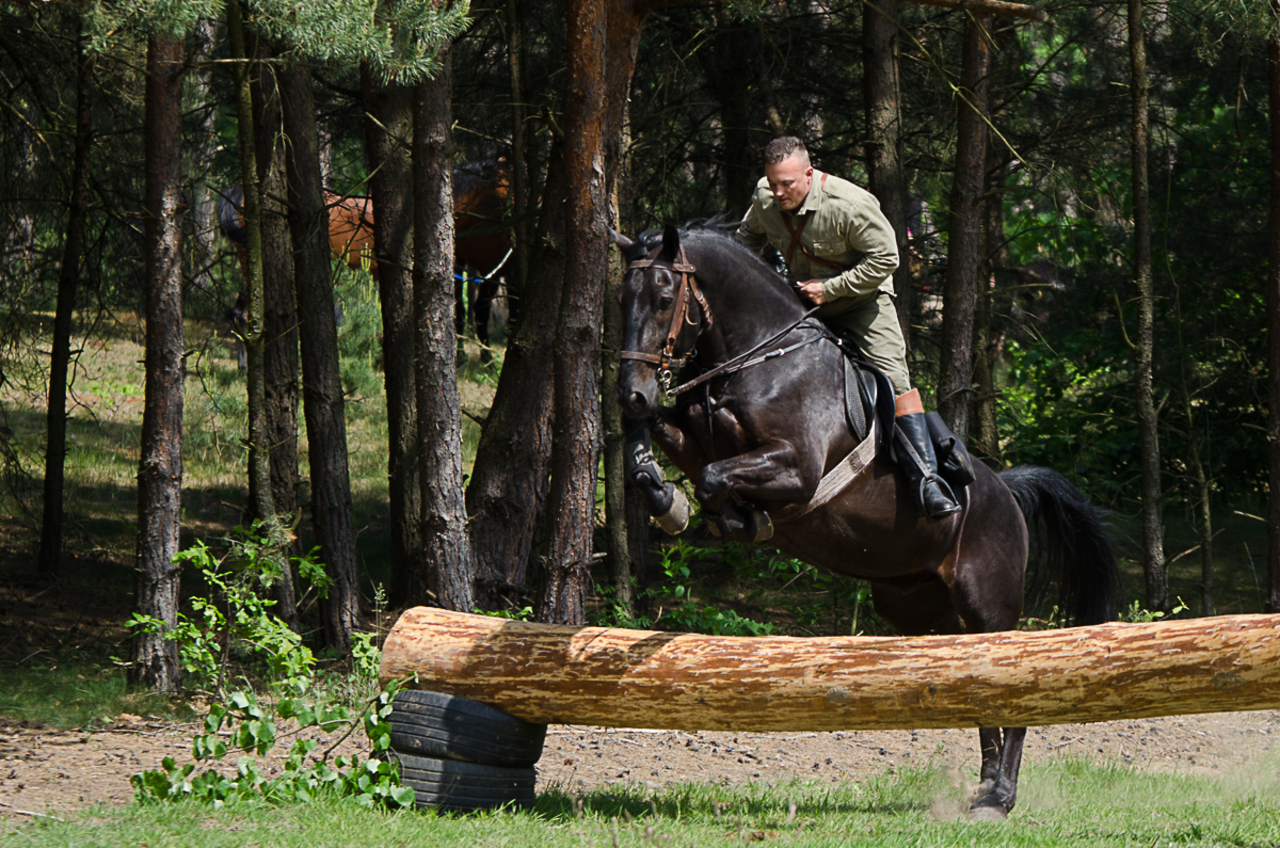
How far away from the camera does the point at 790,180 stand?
5.93 m

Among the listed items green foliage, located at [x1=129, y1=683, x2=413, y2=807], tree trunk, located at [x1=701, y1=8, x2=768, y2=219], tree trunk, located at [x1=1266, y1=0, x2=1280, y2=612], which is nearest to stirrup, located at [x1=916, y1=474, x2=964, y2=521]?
green foliage, located at [x1=129, y1=683, x2=413, y2=807]

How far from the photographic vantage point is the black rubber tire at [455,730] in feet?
18.2

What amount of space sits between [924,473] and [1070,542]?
213 centimetres

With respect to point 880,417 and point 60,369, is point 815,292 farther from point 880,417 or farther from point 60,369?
point 60,369

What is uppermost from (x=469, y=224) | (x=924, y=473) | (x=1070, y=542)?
(x=469, y=224)

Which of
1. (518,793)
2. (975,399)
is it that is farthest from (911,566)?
(975,399)

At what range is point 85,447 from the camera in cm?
1572

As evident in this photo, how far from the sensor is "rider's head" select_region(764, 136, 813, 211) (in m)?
5.92

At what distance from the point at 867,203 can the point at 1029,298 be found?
9.57 metres

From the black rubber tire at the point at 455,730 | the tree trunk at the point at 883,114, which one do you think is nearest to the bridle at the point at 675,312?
the black rubber tire at the point at 455,730

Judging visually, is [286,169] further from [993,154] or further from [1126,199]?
[1126,199]

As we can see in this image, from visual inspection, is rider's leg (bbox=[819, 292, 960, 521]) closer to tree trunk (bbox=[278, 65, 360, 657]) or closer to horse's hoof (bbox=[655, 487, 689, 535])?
horse's hoof (bbox=[655, 487, 689, 535])

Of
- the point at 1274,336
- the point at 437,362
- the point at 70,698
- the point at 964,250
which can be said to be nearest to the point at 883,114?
the point at 964,250

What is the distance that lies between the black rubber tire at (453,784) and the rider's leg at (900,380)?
8.39 feet
